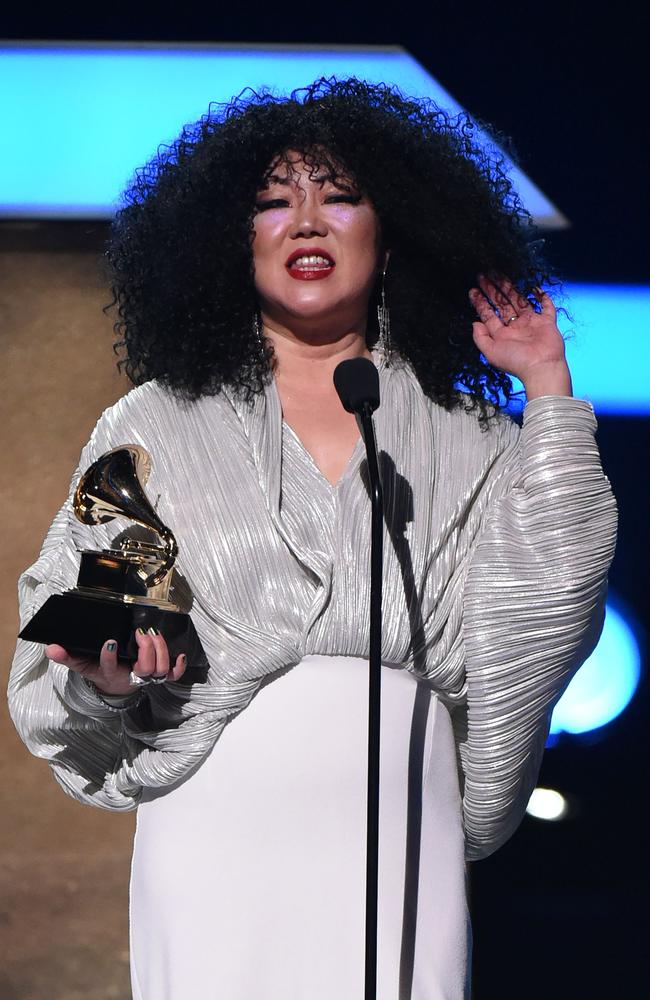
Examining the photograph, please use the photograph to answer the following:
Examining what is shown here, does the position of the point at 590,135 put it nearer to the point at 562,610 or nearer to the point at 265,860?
the point at 562,610

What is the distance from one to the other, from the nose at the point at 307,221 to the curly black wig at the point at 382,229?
0.27 ft

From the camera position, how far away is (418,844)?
1905mm

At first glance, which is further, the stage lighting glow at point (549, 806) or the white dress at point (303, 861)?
the stage lighting glow at point (549, 806)

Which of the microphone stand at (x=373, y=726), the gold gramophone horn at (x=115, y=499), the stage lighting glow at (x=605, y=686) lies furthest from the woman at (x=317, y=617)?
the stage lighting glow at (x=605, y=686)

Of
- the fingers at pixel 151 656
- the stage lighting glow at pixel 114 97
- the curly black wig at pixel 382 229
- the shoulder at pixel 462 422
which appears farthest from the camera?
the stage lighting glow at pixel 114 97

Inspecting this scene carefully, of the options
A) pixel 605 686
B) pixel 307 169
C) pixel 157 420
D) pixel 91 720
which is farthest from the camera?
pixel 605 686

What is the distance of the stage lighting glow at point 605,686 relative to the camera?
326cm

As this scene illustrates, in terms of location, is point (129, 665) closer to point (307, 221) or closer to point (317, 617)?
point (317, 617)

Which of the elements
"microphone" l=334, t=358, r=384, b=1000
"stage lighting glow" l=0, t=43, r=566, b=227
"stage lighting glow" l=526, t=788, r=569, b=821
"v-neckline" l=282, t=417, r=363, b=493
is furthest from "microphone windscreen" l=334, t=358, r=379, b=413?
"stage lighting glow" l=526, t=788, r=569, b=821

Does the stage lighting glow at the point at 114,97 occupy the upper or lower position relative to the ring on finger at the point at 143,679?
upper

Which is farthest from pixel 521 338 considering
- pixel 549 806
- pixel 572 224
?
pixel 549 806

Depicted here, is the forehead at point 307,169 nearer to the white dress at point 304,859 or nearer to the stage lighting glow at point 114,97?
the white dress at point 304,859

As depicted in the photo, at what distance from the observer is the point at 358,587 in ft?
6.25

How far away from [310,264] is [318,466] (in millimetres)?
321
